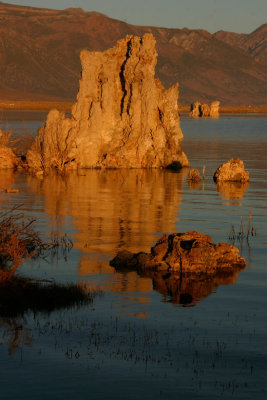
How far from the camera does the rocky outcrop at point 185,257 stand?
915 inches

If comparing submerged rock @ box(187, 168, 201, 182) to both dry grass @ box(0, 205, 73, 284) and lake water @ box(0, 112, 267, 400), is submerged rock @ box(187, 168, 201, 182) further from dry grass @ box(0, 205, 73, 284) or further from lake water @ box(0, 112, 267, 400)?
dry grass @ box(0, 205, 73, 284)

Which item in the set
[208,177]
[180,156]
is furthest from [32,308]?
[180,156]

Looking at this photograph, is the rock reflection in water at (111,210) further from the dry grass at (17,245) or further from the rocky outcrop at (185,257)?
the dry grass at (17,245)

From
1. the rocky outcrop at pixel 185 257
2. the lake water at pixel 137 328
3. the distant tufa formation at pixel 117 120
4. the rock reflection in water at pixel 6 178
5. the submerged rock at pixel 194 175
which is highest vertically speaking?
the distant tufa formation at pixel 117 120

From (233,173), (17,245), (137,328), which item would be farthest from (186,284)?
(233,173)

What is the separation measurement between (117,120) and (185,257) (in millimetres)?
35140

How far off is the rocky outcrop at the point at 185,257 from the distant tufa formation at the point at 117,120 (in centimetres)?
3107

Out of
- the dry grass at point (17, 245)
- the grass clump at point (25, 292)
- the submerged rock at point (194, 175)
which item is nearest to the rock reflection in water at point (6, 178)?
the submerged rock at point (194, 175)

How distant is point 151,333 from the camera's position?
17125mm

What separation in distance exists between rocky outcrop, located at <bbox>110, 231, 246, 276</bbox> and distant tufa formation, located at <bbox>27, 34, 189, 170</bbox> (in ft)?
102

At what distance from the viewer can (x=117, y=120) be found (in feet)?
189

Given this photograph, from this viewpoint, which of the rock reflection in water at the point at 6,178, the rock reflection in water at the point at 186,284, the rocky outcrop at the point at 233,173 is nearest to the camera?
the rock reflection in water at the point at 186,284

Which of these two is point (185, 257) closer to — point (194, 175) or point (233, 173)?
point (194, 175)

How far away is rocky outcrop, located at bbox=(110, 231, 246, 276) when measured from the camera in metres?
23.2
